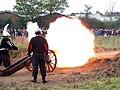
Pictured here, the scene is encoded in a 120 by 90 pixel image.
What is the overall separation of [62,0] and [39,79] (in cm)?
5491

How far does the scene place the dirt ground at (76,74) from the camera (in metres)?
11.9

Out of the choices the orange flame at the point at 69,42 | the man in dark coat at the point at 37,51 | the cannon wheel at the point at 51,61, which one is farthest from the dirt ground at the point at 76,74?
the orange flame at the point at 69,42

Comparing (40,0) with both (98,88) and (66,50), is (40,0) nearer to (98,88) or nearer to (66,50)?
(66,50)

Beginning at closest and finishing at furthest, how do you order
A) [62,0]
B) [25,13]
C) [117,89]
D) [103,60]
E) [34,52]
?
[117,89] → [34,52] → [103,60] → [25,13] → [62,0]

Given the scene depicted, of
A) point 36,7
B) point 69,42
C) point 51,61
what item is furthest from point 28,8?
point 51,61

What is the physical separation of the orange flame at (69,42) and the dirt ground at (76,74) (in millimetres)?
690

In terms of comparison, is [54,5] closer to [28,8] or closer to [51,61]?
[28,8]

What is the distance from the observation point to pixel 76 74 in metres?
13.3

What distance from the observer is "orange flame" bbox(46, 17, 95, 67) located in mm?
16219

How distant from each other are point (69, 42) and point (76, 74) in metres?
3.62

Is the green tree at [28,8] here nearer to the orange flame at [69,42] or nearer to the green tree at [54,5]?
the green tree at [54,5]

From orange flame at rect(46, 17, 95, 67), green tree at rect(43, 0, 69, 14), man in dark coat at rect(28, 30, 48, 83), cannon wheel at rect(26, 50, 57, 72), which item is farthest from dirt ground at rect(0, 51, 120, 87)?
green tree at rect(43, 0, 69, 14)

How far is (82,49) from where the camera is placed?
16.8 m

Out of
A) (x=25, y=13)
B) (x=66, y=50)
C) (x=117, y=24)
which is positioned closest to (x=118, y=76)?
(x=66, y=50)
